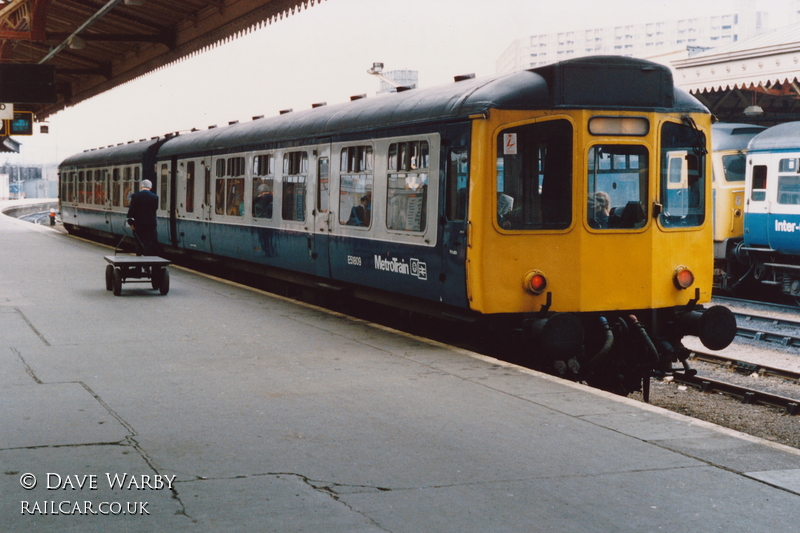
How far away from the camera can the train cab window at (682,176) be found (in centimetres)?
904

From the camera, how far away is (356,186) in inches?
449

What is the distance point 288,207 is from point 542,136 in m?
5.69

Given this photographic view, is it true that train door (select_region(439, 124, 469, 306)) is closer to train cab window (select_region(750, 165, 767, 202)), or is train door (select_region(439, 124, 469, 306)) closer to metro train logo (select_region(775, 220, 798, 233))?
metro train logo (select_region(775, 220, 798, 233))

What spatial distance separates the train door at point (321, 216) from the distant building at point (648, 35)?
166642 millimetres

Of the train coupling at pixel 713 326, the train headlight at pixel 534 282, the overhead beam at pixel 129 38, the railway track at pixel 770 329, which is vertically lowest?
the railway track at pixel 770 329

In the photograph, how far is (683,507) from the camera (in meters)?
4.72

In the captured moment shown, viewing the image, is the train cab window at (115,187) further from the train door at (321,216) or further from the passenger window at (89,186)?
the train door at (321,216)

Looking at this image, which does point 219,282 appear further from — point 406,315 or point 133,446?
point 133,446

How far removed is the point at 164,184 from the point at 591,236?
14.2 m

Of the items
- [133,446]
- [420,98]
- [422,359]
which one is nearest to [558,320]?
[422,359]

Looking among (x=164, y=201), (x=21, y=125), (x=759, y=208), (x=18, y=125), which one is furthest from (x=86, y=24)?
(x=759, y=208)

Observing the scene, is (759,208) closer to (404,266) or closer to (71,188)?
(404,266)

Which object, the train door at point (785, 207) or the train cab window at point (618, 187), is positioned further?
the train door at point (785, 207)

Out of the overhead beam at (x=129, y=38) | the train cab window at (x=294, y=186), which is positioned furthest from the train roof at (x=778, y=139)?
the overhead beam at (x=129, y=38)
